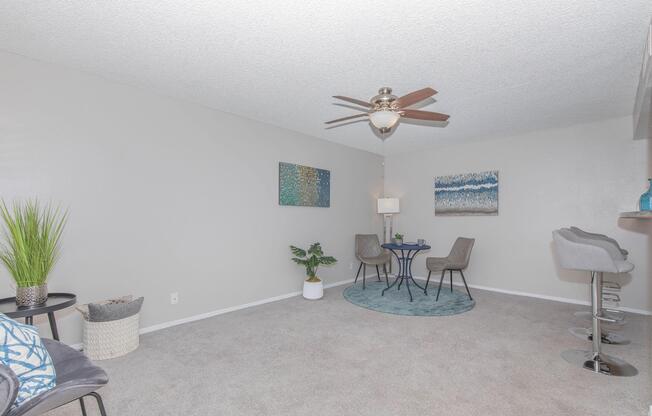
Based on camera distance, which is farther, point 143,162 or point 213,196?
point 213,196

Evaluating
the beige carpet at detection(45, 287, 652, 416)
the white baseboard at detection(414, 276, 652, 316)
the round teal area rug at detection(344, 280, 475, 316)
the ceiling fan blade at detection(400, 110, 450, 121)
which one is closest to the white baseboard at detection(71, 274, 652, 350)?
the white baseboard at detection(414, 276, 652, 316)

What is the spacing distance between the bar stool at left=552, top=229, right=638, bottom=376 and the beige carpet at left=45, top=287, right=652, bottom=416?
0.34 feet

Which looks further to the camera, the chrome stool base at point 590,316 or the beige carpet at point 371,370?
the chrome stool base at point 590,316

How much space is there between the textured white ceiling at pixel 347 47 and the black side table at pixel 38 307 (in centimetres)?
185

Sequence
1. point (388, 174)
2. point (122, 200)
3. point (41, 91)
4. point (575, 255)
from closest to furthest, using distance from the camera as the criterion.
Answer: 1. point (575, 255)
2. point (41, 91)
3. point (122, 200)
4. point (388, 174)

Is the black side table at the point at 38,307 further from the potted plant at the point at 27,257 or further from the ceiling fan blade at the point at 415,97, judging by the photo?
the ceiling fan blade at the point at 415,97

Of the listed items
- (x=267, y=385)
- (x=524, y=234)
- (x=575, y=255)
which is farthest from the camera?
(x=524, y=234)

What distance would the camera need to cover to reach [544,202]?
14.6 ft

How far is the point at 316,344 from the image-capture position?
2.82 metres

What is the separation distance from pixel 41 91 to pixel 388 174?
5038 millimetres

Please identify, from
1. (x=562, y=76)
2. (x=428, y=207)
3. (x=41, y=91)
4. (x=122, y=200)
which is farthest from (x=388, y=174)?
(x=41, y=91)

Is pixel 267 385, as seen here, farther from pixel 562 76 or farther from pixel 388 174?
pixel 388 174

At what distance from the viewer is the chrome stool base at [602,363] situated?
2311 millimetres

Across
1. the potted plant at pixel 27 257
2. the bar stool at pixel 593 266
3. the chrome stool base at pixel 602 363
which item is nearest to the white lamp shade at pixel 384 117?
the bar stool at pixel 593 266
